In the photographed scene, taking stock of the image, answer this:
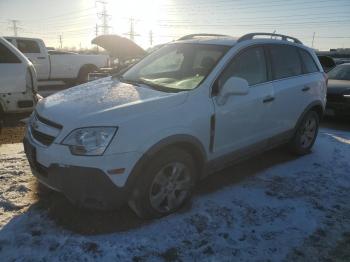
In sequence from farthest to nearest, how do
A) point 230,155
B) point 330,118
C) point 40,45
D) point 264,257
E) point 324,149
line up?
1. point 40,45
2. point 330,118
3. point 324,149
4. point 230,155
5. point 264,257

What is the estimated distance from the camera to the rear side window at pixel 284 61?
4949mm

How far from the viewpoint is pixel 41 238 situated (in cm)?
333

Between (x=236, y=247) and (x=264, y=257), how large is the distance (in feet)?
0.82

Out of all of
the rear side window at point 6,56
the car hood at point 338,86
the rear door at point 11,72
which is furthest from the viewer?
the car hood at point 338,86

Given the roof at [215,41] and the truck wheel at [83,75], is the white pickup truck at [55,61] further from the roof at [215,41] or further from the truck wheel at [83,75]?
the roof at [215,41]

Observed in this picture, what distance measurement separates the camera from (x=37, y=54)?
13023 millimetres

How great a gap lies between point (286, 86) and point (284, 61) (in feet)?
1.25

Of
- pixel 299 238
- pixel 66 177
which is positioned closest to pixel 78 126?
pixel 66 177

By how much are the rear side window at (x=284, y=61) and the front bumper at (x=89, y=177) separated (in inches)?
102

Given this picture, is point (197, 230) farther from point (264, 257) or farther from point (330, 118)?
point (330, 118)

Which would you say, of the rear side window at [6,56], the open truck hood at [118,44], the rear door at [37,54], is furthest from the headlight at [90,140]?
the open truck hood at [118,44]

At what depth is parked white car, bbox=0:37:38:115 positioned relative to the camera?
6664 mm

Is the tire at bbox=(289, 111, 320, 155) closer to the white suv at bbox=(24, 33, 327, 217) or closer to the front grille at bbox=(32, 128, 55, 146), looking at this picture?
the white suv at bbox=(24, 33, 327, 217)

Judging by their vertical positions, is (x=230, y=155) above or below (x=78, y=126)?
below
